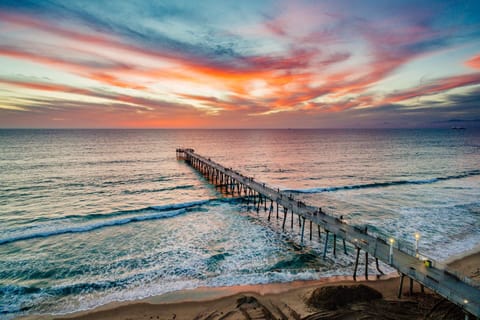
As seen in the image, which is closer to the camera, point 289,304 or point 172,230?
point 289,304

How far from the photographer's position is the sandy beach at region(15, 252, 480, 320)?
44.4ft

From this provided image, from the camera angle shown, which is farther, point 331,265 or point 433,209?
point 433,209

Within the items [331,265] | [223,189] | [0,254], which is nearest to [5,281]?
[0,254]

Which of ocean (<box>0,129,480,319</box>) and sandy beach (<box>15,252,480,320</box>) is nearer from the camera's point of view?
sandy beach (<box>15,252,480,320</box>)

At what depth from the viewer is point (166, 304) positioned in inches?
608

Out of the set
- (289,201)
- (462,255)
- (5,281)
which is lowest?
(5,281)

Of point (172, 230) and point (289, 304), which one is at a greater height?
point (289, 304)

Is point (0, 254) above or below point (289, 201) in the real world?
below

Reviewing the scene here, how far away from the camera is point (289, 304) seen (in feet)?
49.0

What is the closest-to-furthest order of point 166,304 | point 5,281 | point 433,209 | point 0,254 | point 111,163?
point 166,304 → point 5,281 → point 0,254 → point 433,209 → point 111,163

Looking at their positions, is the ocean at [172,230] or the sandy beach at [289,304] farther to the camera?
the ocean at [172,230]

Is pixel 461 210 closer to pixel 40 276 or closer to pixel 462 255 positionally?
pixel 462 255

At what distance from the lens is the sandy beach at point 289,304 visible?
44.4 feet

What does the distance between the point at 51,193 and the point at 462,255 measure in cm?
4991
